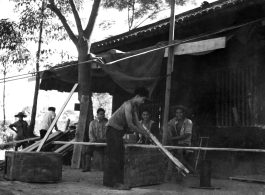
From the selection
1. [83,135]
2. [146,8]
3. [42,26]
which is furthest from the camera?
[146,8]

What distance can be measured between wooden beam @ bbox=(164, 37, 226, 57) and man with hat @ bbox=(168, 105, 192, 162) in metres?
1.51

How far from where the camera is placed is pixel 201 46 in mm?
7309

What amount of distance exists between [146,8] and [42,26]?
8209 mm

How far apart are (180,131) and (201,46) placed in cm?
203

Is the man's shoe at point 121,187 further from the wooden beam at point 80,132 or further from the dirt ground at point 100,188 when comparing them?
the wooden beam at point 80,132

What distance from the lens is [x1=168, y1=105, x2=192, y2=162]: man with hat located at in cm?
820

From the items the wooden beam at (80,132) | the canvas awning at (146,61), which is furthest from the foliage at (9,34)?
the canvas awning at (146,61)

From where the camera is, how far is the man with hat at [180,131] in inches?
323

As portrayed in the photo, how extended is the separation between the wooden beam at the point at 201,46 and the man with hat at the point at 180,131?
1.51 metres

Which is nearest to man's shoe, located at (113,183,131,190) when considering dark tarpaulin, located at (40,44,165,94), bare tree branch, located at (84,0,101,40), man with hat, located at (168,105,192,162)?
man with hat, located at (168,105,192,162)

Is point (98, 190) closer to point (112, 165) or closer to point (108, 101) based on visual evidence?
point (112, 165)

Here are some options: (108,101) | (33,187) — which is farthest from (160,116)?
(108,101)

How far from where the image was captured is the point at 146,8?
2364 cm

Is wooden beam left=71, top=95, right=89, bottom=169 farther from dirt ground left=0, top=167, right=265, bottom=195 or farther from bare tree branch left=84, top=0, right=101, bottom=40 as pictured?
dirt ground left=0, top=167, right=265, bottom=195
